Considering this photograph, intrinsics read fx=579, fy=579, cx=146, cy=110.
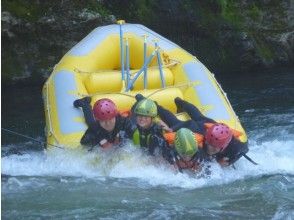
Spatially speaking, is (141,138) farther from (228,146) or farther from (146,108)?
(228,146)

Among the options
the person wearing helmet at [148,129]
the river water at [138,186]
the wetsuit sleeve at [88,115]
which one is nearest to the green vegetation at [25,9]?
the river water at [138,186]

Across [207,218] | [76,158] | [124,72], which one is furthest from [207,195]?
[124,72]

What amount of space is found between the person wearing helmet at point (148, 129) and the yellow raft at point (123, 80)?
715 millimetres

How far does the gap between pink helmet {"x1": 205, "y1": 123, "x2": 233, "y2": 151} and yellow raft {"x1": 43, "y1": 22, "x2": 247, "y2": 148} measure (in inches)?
29.4

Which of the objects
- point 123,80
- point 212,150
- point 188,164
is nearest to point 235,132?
point 212,150

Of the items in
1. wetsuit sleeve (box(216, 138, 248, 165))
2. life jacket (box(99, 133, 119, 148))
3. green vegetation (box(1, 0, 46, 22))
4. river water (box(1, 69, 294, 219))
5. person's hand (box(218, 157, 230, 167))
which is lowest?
river water (box(1, 69, 294, 219))

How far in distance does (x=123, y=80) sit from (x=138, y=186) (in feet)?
7.24

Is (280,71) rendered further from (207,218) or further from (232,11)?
(207,218)

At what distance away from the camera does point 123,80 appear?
752 cm

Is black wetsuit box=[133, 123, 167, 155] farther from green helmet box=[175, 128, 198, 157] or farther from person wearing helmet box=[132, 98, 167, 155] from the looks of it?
green helmet box=[175, 128, 198, 157]

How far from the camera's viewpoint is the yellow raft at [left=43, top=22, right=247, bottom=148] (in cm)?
680

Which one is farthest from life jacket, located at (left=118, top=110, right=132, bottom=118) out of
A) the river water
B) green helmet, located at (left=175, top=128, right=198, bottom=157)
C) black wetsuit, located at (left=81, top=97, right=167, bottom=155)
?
green helmet, located at (left=175, top=128, right=198, bottom=157)

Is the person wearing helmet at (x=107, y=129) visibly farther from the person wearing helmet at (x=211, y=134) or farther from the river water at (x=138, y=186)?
the person wearing helmet at (x=211, y=134)

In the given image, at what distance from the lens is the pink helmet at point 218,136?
5.69m
